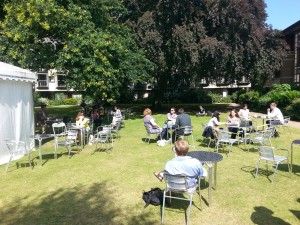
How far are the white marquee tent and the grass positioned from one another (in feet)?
3.37

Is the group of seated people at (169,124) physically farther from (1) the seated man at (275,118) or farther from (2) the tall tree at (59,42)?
(2) the tall tree at (59,42)

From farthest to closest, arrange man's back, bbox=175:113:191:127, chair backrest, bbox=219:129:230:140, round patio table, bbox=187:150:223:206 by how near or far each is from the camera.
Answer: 1. man's back, bbox=175:113:191:127
2. chair backrest, bbox=219:129:230:140
3. round patio table, bbox=187:150:223:206

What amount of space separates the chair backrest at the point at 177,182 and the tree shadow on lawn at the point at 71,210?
70 centimetres

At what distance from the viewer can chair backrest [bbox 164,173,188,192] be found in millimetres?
5492

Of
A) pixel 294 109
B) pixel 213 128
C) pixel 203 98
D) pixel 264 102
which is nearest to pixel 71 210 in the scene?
pixel 213 128

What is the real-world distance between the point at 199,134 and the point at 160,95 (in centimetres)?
1496

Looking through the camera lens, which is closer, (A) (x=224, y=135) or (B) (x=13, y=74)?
(B) (x=13, y=74)

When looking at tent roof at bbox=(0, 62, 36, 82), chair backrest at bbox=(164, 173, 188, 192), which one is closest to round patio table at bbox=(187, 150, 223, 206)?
chair backrest at bbox=(164, 173, 188, 192)

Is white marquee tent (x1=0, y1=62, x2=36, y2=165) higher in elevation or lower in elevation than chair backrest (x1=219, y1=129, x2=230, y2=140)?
higher

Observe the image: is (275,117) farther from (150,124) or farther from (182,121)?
(150,124)

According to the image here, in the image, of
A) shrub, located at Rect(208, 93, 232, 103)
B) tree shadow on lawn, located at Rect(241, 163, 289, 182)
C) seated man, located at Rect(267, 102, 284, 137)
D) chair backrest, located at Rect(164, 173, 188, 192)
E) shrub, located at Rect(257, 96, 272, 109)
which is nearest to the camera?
chair backrest, located at Rect(164, 173, 188, 192)

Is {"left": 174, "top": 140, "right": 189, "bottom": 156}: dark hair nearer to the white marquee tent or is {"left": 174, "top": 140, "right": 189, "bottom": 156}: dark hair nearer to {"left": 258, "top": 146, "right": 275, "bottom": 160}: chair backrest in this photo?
{"left": 258, "top": 146, "right": 275, "bottom": 160}: chair backrest

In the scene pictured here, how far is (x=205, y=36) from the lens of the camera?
902 inches

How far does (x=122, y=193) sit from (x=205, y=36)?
18.0 m
